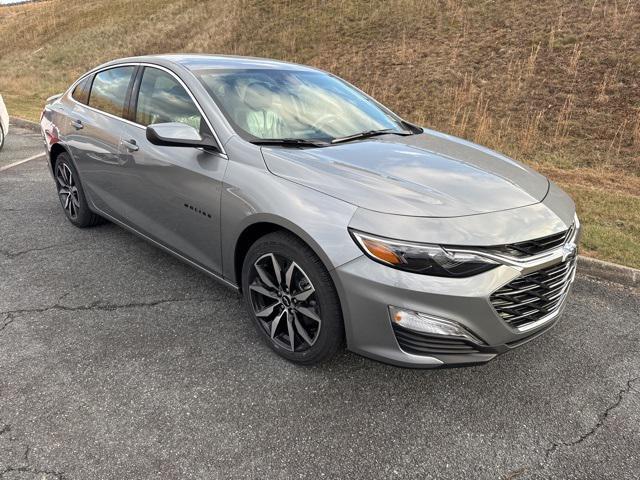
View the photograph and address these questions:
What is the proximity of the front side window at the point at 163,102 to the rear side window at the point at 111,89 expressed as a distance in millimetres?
290

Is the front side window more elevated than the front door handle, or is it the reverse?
the front side window

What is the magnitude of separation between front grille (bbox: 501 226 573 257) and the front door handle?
268cm

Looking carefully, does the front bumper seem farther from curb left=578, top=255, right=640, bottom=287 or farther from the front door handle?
curb left=578, top=255, right=640, bottom=287

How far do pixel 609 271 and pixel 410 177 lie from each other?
2599 millimetres

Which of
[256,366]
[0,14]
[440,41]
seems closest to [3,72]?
[440,41]

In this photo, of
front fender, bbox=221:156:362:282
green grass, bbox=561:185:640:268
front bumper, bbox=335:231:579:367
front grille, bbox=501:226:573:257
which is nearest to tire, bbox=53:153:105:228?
front fender, bbox=221:156:362:282

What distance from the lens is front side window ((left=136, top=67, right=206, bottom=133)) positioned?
3.18m

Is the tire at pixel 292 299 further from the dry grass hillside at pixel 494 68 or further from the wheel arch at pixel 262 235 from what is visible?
the dry grass hillside at pixel 494 68

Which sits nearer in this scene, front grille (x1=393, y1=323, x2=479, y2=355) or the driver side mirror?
front grille (x1=393, y1=323, x2=479, y2=355)

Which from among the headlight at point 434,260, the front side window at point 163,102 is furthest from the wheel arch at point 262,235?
the front side window at point 163,102

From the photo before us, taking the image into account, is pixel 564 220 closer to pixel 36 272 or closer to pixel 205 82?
pixel 205 82

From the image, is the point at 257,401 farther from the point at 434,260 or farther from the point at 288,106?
the point at 288,106

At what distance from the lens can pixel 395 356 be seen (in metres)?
2.33

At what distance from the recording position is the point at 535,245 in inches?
94.4
